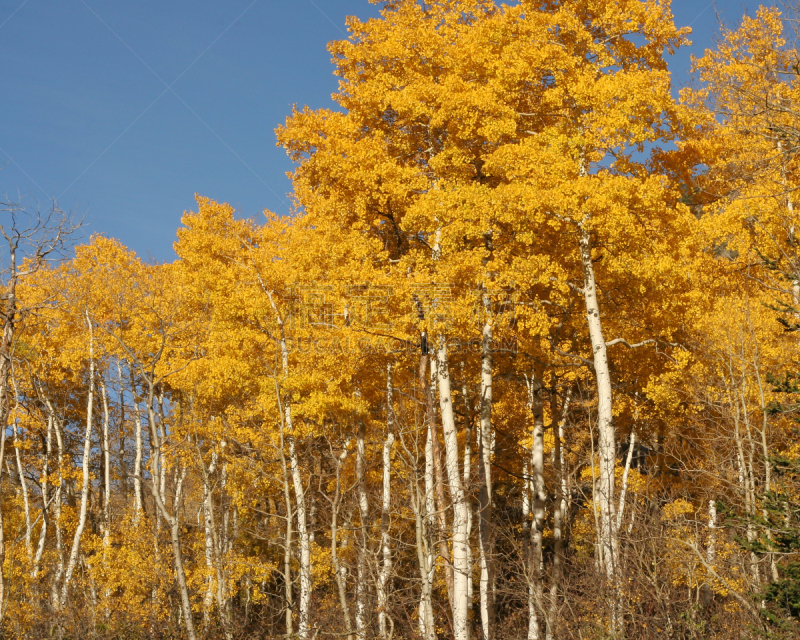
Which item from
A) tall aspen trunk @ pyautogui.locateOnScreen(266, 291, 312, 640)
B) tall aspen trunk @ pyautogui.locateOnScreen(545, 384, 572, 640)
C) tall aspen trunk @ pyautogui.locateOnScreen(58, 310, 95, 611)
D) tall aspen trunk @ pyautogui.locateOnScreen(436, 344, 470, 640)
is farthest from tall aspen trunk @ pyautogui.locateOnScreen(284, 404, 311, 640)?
tall aspen trunk @ pyautogui.locateOnScreen(58, 310, 95, 611)

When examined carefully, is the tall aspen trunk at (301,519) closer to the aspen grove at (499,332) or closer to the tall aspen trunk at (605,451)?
the aspen grove at (499,332)

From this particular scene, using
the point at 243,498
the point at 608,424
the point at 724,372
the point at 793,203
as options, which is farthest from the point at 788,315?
the point at 243,498

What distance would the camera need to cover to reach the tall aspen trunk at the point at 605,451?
8258mm

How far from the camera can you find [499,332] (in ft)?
37.3

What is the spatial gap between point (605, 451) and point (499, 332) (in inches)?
114

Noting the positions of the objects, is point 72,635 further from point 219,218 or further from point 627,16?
point 627,16

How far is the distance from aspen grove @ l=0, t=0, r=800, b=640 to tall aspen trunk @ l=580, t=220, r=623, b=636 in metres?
0.05

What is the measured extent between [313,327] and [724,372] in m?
8.10

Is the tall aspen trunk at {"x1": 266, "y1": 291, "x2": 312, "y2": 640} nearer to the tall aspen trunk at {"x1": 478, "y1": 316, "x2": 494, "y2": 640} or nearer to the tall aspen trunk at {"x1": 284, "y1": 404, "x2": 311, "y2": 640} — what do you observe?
the tall aspen trunk at {"x1": 284, "y1": 404, "x2": 311, "y2": 640}

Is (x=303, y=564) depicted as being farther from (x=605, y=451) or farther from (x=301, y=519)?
(x=605, y=451)

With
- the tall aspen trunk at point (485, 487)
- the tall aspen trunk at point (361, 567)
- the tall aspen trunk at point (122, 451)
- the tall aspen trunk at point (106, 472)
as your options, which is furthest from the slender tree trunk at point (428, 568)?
the tall aspen trunk at point (106, 472)

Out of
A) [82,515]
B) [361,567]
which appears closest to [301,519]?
[361,567]

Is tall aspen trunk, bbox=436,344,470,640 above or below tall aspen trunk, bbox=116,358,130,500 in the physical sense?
below

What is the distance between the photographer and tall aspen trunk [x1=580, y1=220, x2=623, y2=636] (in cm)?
826
